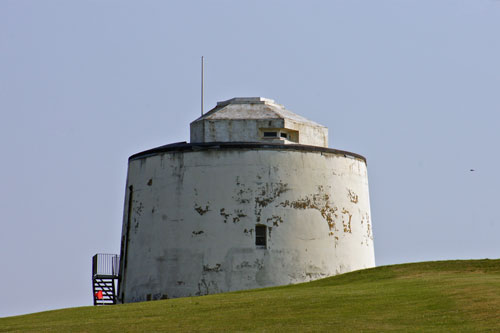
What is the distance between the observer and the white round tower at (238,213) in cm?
3709

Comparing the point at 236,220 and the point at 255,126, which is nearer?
the point at 236,220

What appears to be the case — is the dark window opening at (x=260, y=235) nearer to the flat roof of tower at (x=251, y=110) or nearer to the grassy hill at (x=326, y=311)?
the flat roof of tower at (x=251, y=110)

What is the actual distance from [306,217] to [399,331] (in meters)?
16.1

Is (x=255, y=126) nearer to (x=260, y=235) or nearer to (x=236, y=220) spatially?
(x=236, y=220)

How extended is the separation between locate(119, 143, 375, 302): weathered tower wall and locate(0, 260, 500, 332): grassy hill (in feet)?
20.4

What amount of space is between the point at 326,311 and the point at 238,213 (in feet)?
41.7

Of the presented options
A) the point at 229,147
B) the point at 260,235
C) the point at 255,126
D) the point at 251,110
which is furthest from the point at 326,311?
the point at 251,110

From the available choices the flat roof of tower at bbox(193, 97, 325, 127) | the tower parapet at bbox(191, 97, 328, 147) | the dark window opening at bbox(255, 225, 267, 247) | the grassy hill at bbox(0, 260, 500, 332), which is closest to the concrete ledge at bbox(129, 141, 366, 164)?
the tower parapet at bbox(191, 97, 328, 147)

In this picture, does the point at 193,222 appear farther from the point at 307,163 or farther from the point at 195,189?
the point at 307,163

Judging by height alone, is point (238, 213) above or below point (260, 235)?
above

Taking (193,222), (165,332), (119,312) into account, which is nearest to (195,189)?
(193,222)

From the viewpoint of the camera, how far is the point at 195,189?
37.8 meters

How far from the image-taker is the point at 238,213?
122 ft

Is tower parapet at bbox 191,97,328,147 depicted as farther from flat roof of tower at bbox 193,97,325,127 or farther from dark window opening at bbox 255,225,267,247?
dark window opening at bbox 255,225,267,247
